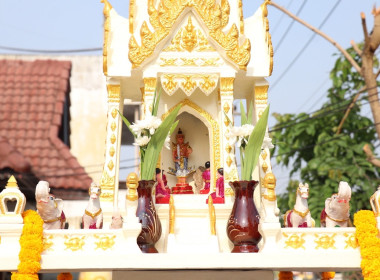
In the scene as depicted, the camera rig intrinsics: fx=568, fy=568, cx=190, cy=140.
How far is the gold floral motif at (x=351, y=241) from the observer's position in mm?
8023

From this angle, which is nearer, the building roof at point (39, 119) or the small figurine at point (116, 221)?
the small figurine at point (116, 221)

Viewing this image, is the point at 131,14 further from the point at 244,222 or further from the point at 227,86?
the point at 244,222

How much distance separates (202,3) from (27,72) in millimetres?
13461

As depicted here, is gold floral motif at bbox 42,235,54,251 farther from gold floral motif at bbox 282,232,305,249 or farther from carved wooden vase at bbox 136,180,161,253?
gold floral motif at bbox 282,232,305,249

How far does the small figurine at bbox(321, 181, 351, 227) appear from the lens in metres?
8.37

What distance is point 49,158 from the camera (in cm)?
1869

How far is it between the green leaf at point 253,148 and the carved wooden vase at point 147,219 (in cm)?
142

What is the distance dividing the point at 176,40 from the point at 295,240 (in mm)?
4163

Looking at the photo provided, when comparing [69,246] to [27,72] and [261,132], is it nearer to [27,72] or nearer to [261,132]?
[261,132]

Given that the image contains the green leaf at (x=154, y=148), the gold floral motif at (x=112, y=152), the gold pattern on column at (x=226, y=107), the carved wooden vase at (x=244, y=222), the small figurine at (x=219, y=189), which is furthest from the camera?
the gold floral motif at (x=112, y=152)

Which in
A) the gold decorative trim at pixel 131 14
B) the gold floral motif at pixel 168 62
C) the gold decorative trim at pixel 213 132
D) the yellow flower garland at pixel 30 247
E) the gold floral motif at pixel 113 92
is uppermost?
the gold decorative trim at pixel 131 14

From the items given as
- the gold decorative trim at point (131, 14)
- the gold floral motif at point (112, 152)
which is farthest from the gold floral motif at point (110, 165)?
the gold decorative trim at point (131, 14)

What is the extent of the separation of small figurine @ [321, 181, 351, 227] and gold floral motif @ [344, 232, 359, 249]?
1.71ft

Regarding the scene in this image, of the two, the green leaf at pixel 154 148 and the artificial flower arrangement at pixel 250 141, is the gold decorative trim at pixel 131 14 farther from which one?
the artificial flower arrangement at pixel 250 141
